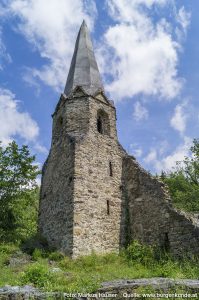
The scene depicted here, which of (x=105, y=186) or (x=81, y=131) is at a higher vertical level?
(x=81, y=131)

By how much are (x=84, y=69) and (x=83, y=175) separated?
957 cm

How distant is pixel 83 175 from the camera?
18484 mm

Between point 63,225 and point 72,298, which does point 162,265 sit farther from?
point 72,298

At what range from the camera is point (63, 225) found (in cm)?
1770

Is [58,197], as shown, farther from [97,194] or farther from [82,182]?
[97,194]

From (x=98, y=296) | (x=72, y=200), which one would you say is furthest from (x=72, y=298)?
(x=72, y=200)

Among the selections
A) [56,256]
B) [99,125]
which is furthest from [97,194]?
[99,125]

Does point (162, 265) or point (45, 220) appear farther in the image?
point (45, 220)

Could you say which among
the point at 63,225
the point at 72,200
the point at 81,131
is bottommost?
the point at 63,225

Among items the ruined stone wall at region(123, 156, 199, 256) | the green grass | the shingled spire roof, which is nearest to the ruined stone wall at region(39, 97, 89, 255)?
the green grass

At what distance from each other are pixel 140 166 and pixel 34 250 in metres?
7.46

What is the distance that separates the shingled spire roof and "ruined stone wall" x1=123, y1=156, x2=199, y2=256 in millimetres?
5950

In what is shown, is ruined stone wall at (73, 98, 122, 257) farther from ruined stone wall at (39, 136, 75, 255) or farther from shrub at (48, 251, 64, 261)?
shrub at (48, 251, 64, 261)

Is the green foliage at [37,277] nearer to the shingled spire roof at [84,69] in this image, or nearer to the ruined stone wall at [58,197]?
the ruined stone wall at [58,197]
